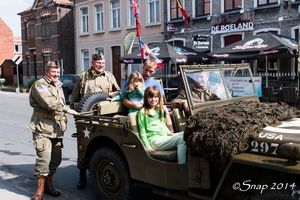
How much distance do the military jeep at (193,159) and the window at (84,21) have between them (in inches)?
904

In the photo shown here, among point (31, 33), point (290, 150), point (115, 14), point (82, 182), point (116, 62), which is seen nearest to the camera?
point (290, 150)

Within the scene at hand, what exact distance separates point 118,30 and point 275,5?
11.3m

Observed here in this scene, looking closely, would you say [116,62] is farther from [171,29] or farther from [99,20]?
[171,29]

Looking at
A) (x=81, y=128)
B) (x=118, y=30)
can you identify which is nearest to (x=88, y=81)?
(x=81, y=128)

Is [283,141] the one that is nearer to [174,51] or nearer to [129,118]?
[129,118]

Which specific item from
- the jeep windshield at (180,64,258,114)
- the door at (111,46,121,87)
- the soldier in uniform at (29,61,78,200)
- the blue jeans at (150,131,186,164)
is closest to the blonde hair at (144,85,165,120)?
the blue jeans at (150,131,186,164)

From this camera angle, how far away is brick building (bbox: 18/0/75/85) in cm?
2997

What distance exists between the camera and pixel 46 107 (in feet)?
15.2

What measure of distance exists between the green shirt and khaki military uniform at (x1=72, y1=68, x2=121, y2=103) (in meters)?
1.63

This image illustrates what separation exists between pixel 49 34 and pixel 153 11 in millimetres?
12500

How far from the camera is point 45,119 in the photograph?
4.82m

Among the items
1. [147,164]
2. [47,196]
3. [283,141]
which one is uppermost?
[283,141]

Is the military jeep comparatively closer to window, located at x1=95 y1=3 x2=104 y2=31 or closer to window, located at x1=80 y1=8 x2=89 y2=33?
window, located at x1=95 y1=3 x2=104 y2=31

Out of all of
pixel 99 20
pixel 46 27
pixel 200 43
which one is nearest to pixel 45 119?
pixel 200 43
